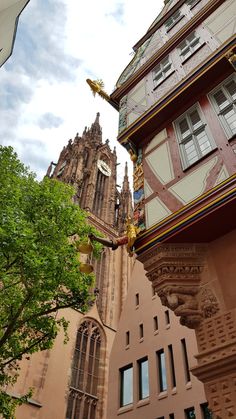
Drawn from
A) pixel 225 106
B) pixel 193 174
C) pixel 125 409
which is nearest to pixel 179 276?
pixel 193 174

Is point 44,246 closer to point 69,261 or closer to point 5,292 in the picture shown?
point 69,261

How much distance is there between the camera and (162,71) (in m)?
9.94

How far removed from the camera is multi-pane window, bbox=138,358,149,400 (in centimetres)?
1218

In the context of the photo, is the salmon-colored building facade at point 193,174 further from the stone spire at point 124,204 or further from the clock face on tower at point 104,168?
the clock face on tower at point 104,168

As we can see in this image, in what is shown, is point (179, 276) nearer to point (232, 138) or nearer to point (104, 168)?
point (232, 138)

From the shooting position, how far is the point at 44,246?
11461mm

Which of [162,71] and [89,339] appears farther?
[89,339]

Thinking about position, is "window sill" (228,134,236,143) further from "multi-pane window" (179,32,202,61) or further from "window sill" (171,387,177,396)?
"window sill" (171,387,177,396)

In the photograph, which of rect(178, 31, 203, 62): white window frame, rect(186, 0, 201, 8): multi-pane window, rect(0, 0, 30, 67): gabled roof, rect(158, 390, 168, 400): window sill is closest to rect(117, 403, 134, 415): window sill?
rect(158, 390, 168, 400): window sill

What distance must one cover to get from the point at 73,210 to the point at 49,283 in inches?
170

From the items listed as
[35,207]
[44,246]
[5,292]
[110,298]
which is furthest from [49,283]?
[110,298]

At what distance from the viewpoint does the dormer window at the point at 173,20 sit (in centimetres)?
Result: 1127

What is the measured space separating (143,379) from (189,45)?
11.3 m

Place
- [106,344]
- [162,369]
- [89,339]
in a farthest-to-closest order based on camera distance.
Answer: [106,344] < [89,339] < [162,369]
